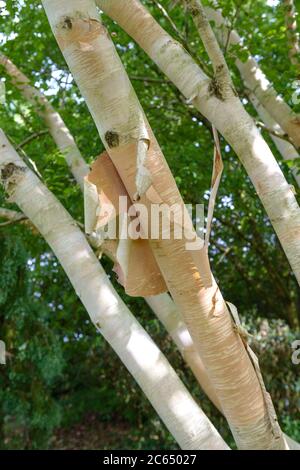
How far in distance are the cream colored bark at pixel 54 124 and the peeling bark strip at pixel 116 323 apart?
41.9 inches

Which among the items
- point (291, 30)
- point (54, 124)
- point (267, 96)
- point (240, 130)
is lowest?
point (240, 130)

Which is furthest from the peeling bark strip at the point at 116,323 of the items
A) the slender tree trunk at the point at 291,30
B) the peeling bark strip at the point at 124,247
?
the slender tree trunk at the point at 291,30

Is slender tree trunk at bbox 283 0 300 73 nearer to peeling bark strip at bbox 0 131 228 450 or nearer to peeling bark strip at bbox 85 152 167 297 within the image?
peeling bark strip at bbox 0 131 228 450

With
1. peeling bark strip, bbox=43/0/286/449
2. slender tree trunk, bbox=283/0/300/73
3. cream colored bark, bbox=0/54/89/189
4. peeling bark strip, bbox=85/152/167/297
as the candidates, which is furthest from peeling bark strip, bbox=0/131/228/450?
slender tree trunk, bbox=283/0/300/73

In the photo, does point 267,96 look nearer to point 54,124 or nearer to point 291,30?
point 291,30

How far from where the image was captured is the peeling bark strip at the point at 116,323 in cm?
185

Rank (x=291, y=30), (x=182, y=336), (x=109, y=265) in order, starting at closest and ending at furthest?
(x=182, y=336)
(x=291, y=30)
(x=109, y=265)

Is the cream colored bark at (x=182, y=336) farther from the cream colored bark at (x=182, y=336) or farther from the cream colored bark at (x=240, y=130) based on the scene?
the cream colored bark at (x=240, y=130)

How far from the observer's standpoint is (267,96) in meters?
3.08

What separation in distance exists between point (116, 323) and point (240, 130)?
2.95 ft

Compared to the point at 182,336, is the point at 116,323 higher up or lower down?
higher up

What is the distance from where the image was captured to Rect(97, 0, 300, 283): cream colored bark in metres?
1.99

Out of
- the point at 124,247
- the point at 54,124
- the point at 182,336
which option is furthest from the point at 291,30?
the point at 124,247

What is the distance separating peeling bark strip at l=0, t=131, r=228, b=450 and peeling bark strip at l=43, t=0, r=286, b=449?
24 cm
